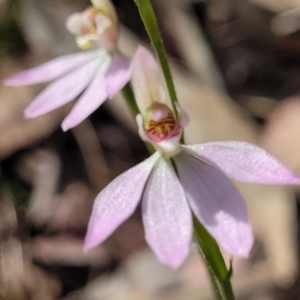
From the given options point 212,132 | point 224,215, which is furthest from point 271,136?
point 224,215

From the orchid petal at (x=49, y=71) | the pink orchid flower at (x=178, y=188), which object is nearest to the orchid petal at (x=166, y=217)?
the pink orchid flower at (x=178, y=188)

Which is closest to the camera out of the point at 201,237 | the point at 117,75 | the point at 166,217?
the point at 166,217

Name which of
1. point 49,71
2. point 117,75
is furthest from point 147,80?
point 49,71

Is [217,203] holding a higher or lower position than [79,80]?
lower

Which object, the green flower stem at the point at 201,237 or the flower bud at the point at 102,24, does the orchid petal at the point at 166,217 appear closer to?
the green flower stem at the point at 201,237

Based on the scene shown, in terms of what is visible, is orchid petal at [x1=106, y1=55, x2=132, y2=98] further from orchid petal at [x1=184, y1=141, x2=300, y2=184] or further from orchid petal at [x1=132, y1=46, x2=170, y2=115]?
orchid petal at [x1=184, y1=141, x2=300, y2=184]

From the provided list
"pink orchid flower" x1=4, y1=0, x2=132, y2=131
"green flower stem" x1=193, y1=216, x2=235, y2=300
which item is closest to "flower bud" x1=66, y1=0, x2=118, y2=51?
"pink orchid flower" x1=4, y1=0, x2=132, y2=131

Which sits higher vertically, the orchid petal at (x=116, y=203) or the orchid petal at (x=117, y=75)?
the orchid petal at (x=117, y=75)

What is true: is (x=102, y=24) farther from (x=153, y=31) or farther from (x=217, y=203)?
(x=217, y=203)
